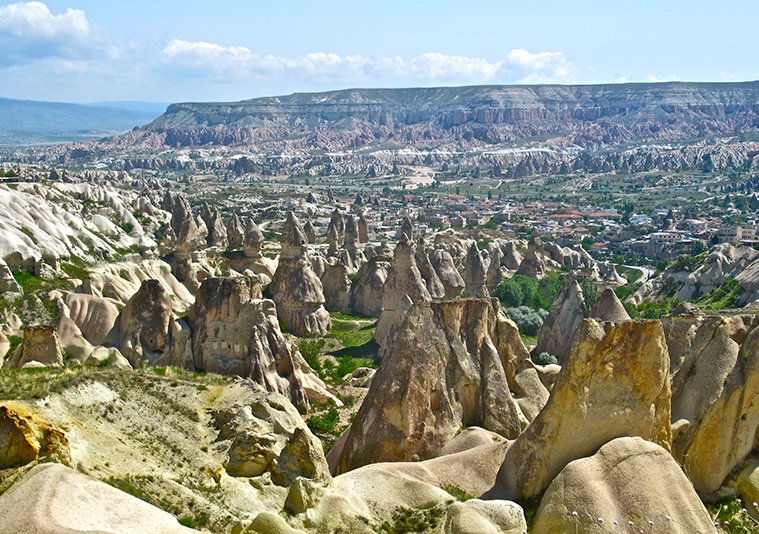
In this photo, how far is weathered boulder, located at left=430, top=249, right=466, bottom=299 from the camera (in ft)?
128

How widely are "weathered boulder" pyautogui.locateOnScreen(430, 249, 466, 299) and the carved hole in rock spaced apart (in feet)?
79.3

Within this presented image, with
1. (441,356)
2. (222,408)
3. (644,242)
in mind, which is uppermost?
(441,356)

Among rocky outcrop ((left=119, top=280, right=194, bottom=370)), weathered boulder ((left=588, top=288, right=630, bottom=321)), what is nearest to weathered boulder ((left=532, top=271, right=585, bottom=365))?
weathered boulder ((left=588, top=288, right=630, bottom=321))

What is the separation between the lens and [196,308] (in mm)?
21406

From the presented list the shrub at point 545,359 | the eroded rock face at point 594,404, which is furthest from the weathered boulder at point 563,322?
the eroded rock face at point 594,404

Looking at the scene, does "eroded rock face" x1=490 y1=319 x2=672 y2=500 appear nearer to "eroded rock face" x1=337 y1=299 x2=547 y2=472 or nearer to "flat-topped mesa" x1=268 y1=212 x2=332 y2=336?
"eroded rock face" x1=337 y1=299 x2=547 y2=472

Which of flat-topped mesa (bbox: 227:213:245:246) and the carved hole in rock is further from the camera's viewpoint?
flat-topped mesa (bbox: 227:213:245:246)

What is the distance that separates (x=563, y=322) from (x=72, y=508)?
2061 cm

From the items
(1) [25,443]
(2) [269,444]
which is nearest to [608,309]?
(2) [269,444]

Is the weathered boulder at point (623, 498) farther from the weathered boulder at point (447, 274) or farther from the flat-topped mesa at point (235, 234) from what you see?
the flat-topped mesa at point (235, 234)

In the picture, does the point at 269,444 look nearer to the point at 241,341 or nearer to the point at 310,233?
the point at 241,341

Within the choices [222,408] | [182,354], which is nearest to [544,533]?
[222,408]

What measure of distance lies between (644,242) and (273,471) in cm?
6922

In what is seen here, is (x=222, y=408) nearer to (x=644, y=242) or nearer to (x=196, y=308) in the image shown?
(x=196, y=308)
